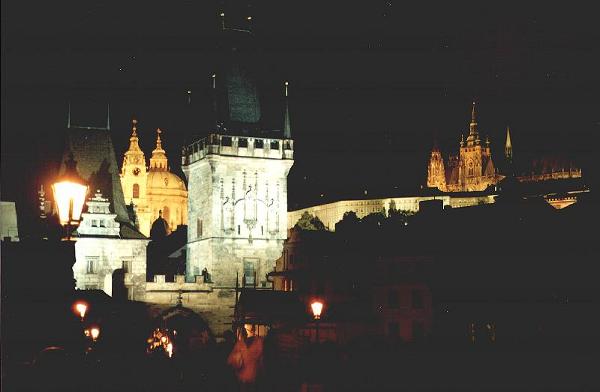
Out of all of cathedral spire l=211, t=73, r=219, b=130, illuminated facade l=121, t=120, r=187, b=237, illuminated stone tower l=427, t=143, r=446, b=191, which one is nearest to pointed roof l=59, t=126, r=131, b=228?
cathedral spire l=211, t=73, r=219, b=130

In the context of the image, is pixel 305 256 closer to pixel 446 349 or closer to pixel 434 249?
pixel 434 249

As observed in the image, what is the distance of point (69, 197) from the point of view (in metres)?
13.0

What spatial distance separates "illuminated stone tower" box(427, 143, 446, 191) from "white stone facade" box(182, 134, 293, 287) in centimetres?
10824

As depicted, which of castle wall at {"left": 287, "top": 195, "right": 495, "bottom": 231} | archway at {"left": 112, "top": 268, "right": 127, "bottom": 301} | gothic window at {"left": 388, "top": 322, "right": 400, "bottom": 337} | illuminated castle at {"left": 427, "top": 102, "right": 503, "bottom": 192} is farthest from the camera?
illuminated castle at {"left": 427, "top": 102, "right": 503, "bottom": 192}

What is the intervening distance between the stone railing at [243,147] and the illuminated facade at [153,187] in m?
68.2

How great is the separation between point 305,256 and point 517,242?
16477mm

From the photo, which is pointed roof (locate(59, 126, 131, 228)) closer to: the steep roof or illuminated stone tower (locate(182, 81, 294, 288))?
the steep roof

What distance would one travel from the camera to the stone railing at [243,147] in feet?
229

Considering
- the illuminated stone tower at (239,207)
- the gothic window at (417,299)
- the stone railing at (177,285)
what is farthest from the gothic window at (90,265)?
the gothic window at (417,299)

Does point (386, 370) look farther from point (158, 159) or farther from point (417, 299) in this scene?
point (158, 159)

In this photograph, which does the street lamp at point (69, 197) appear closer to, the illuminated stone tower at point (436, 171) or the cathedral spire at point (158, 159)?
the cathedral spire at point (158, 159)

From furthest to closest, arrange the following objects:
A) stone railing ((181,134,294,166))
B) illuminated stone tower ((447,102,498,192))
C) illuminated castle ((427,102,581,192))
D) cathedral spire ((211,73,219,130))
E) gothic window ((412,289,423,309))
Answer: illuminated stone tower ((447,102,498,192))
illuminated castle ((427,102,581,192))
cathedral spire ((211,73,219,130))
stone railing ((181,134,294,166))
gothic window ((412,289,423,309))

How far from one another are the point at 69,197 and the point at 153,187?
133407mm

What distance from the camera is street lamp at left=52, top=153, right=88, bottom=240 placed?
1290 centimetres
